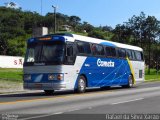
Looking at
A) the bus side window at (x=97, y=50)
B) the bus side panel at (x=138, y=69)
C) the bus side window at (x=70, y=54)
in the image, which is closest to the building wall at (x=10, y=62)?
the bus side panel at (x=138, y=69)

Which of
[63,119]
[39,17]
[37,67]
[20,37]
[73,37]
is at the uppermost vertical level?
[39,17]

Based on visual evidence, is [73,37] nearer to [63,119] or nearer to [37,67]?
[37,67]

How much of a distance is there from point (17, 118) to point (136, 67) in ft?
73.5

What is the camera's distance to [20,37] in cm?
12775

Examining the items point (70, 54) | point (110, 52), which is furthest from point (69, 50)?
point (110, 52)

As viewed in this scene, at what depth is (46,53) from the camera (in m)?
22.8

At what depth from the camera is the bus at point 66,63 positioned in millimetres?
22469

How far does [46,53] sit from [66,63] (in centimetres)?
119

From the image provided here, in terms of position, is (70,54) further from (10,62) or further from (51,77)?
(10,62)

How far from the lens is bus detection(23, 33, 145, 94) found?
73.7 feet

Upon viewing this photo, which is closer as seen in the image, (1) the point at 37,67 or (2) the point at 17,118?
(2) the point at 17,118

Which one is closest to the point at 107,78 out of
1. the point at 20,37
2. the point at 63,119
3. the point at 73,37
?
the point at 73,37

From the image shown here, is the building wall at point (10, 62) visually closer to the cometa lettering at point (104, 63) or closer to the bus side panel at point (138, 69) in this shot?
the bus side panel at point (138, 69)

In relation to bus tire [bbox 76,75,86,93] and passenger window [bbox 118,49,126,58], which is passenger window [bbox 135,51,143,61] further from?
bus tire [bbox 76,75,86,93]
